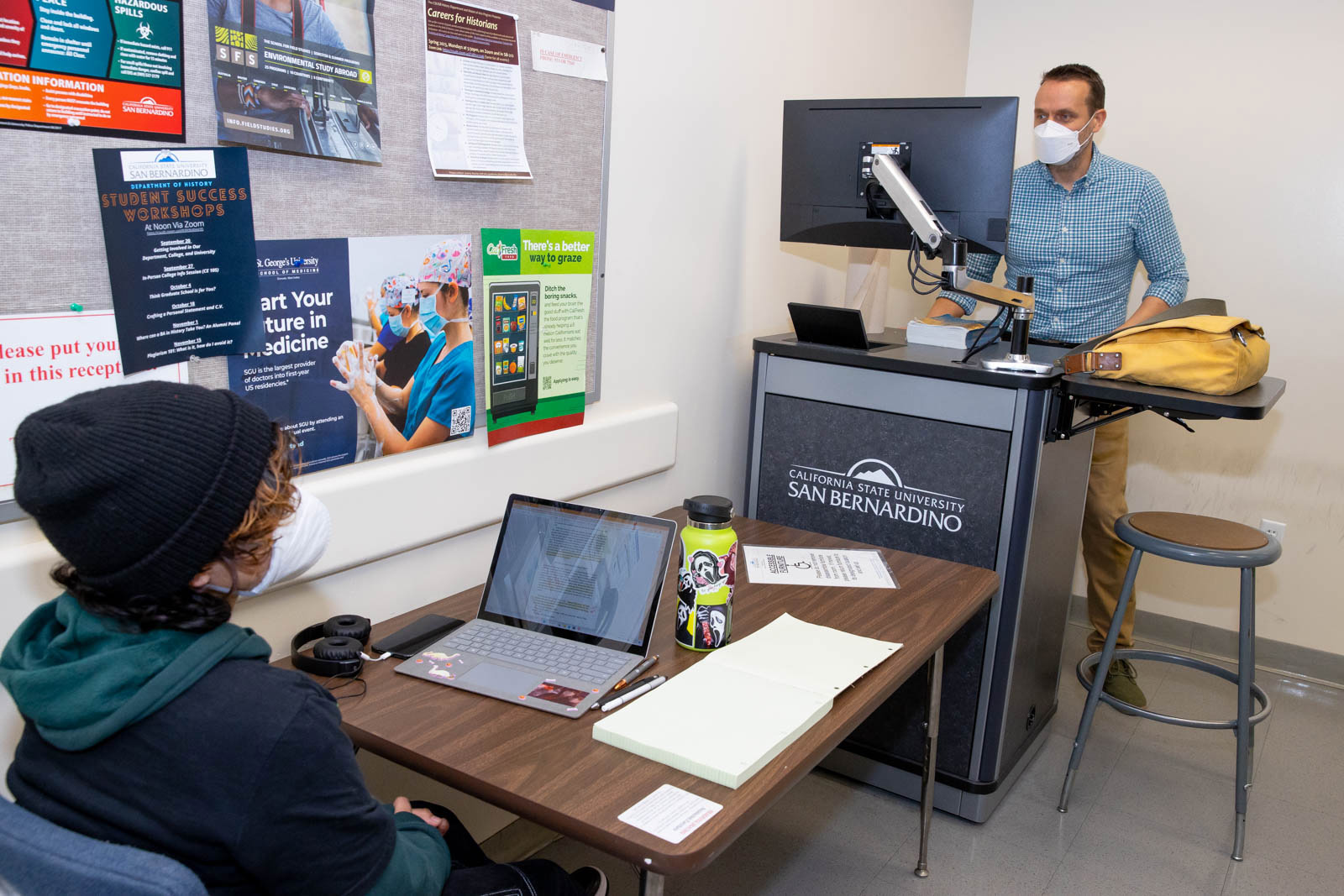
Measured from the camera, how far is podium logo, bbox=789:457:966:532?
2260 mm

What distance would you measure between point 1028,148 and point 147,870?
3.48 m

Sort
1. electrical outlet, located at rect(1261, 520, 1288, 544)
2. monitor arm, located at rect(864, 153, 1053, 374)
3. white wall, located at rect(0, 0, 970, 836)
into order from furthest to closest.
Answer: electrical outlet, located at rect(1261, 520, 1288, 544) → monitor arm, located at rect(864, 153, 1053, 374) → white wall, located at rect(0, 0, 970, 836)

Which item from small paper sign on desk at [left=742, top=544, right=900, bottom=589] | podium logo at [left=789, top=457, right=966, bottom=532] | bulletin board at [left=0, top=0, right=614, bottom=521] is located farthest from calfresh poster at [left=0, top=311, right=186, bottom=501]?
podium logo at [left=789, top=457, right=966, bottom=532]

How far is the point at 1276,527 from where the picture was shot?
3.28m

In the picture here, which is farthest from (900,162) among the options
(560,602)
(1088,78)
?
(560,602)

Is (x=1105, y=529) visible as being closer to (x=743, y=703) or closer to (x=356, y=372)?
(x=743, y=703)

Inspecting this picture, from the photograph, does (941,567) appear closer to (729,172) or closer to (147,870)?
(729,172)

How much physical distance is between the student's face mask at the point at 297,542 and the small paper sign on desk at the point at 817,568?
0.97 metres

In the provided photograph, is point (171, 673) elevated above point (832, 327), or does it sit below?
below

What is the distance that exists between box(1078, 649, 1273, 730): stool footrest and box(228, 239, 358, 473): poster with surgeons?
1.82 metres

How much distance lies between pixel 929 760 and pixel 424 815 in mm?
1188

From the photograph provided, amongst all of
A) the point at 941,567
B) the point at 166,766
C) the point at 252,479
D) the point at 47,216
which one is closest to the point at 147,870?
the point at 166,766

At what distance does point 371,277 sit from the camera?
5.16 feet

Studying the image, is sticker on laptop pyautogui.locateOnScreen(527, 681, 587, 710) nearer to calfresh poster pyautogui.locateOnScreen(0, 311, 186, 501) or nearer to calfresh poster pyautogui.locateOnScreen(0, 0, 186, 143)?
calfresh poster pyautogui.locateOnScreen(0, 311, 186, 501)
